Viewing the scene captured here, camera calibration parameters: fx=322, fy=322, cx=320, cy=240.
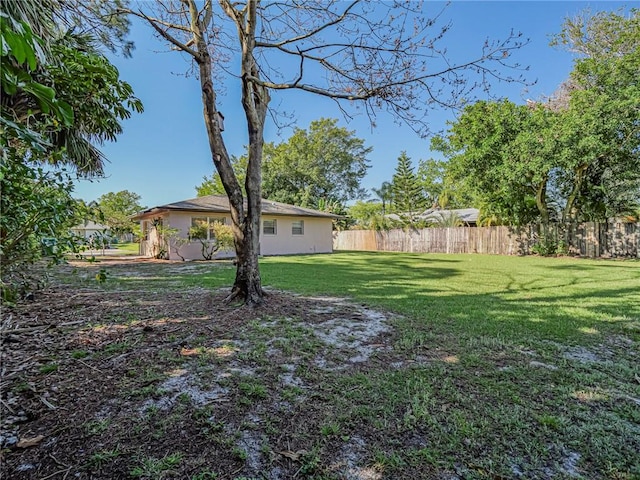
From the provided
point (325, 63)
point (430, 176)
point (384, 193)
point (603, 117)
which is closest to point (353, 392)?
point (325, 63)

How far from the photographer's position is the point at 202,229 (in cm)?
1414

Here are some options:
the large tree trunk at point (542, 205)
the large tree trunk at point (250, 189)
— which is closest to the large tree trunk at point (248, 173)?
the large tree trunk at point (250, 189)

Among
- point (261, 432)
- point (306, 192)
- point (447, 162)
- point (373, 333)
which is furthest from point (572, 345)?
point (306, 192)

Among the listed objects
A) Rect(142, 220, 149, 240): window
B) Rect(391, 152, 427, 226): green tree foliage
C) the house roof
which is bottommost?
Rect(142, 220, 149, 240): window

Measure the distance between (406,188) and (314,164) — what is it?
32.1 feet

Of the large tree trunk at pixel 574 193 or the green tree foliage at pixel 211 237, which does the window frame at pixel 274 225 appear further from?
the large tree trunk at pixel 574 193

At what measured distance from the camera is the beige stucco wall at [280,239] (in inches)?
566

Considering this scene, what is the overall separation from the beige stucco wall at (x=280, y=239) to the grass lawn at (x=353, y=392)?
9.91m

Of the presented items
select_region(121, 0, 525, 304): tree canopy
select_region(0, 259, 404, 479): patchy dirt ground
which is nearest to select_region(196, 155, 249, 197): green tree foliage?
select_region(121, 0, 525, 304): tree canopy

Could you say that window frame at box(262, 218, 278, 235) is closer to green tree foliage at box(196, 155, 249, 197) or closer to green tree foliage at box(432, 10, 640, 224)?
green tree foliage at box(432, 10, 640, 224)

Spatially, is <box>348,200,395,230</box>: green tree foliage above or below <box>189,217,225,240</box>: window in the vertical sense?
above

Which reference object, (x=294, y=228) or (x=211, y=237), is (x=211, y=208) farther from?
(x=294, y=228)

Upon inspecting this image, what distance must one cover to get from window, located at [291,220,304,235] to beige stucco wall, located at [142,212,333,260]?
0.17 meters

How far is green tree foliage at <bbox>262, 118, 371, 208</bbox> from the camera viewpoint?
32153 millimetres
